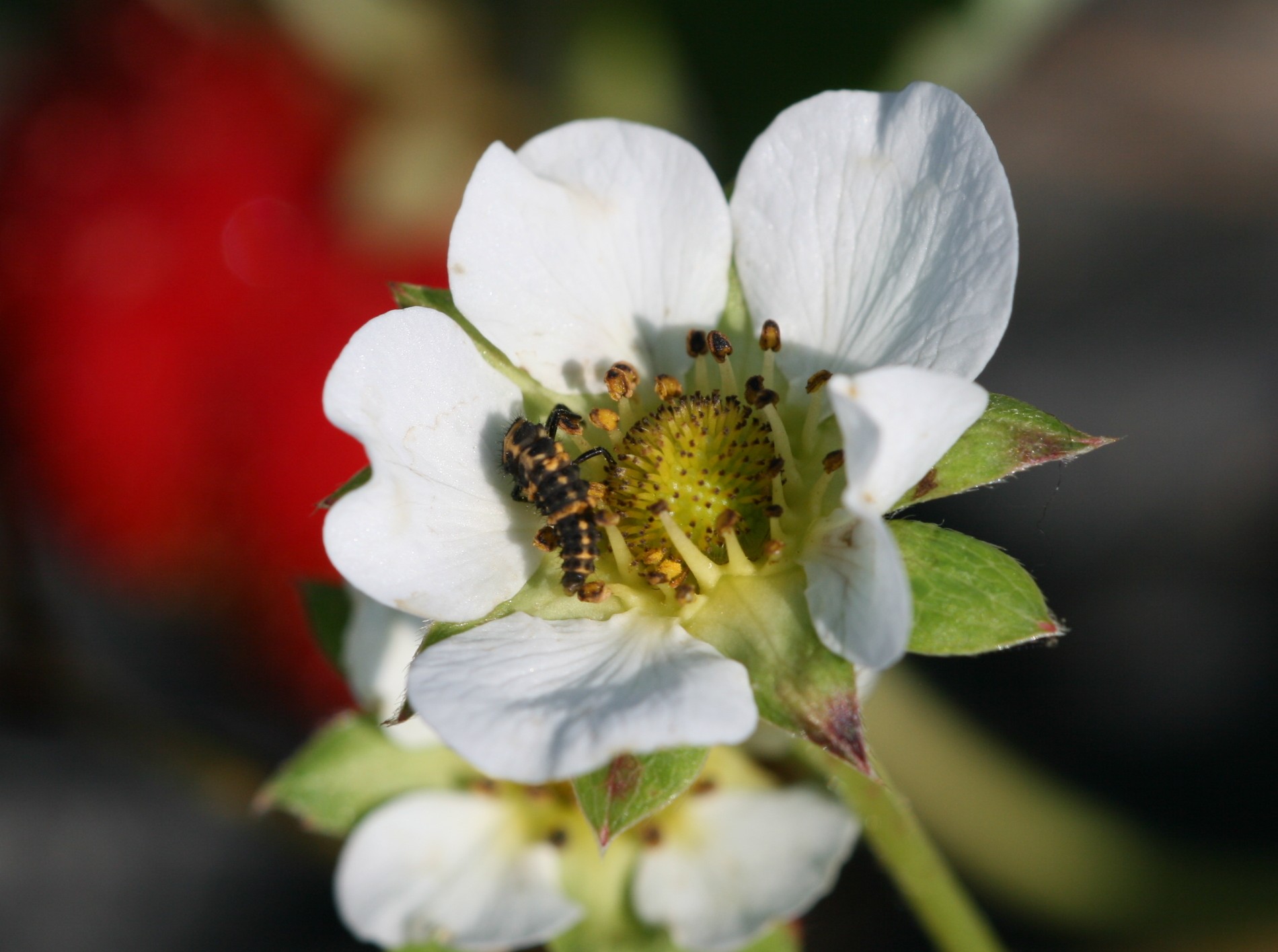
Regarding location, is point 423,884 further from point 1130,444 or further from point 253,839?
point 1130,444

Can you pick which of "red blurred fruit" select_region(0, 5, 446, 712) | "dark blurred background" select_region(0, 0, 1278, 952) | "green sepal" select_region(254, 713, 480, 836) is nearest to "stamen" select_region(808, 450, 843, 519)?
"green sepal" select_region(254, 713, 480, 836)

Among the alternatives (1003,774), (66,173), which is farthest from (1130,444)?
(66,173)

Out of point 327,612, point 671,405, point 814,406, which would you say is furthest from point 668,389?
point 327,612

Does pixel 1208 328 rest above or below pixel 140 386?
below

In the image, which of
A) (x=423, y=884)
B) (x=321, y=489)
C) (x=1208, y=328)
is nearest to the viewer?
(x=423, y=884)

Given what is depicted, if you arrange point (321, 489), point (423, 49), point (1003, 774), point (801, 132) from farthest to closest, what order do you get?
1. point (423, 49)
2. point (321, 489)
3. point (1003, 774)
4. point (801, 132)

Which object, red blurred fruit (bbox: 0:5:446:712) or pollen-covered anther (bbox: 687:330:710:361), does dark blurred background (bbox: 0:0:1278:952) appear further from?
pollen-covered anther (bbox: 687:330:710:361)

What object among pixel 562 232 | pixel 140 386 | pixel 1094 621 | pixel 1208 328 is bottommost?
pixel 1094 621

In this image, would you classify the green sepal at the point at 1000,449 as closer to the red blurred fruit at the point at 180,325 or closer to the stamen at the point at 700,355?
the stamen at the point at 700,355
